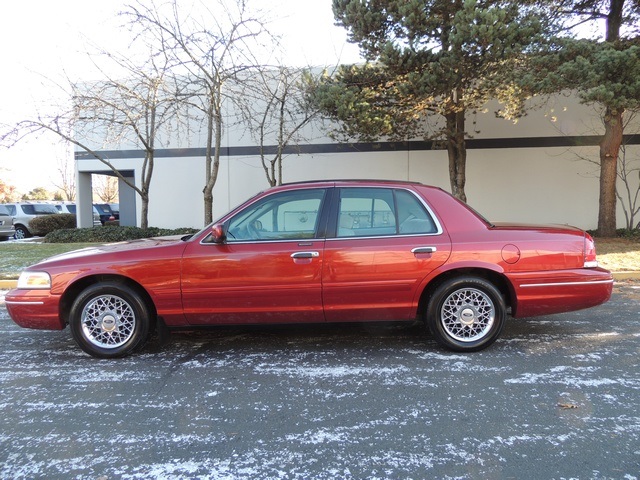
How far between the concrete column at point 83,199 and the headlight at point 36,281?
1419 cm

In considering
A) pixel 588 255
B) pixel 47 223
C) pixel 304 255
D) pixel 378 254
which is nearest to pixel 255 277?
pixel 304 255

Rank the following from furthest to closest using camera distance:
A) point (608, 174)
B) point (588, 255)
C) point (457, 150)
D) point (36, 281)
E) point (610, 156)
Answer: point (457, 150)
point (608, 174)
point (610, 156)
point (588, 255)
point (36, 281)

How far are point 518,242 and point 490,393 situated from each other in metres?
1.56

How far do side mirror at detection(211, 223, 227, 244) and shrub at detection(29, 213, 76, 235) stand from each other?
17.8m

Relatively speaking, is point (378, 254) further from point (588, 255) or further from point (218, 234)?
point (588, 255)

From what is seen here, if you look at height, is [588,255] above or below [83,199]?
below

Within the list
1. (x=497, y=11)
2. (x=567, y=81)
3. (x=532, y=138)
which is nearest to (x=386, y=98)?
(x=497, y=11)

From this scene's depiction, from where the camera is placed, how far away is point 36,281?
419cm

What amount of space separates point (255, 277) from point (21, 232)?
762 inches

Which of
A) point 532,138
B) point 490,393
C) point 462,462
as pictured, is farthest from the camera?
point 532,138

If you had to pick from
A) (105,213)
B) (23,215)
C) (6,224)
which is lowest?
(6,224)

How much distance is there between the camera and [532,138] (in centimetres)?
1412

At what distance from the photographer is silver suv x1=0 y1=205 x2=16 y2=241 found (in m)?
18.5

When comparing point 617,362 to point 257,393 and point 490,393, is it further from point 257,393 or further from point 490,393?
point 257,393
